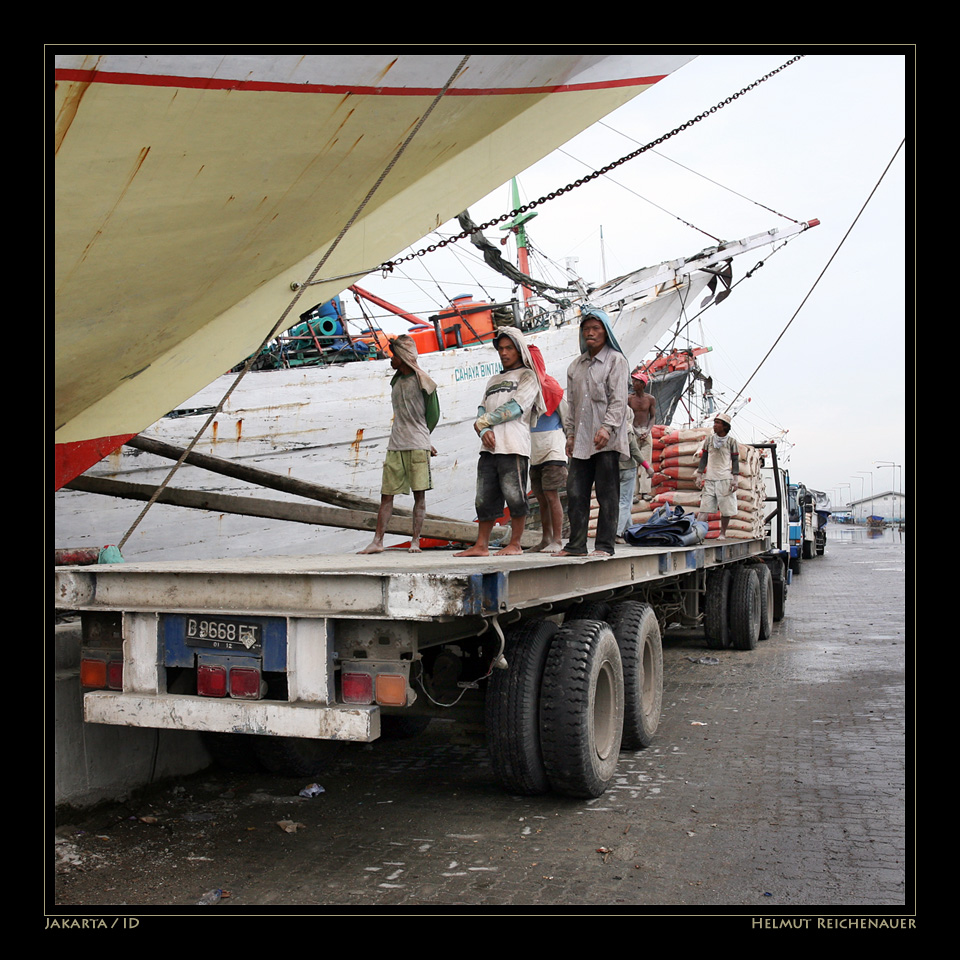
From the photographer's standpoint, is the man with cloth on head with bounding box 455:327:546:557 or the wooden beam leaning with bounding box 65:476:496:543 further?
the wooden beam leaning with bounding box 65:476:496:543

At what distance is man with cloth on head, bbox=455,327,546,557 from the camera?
206 inches

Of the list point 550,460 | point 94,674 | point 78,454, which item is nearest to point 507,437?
point 550,460

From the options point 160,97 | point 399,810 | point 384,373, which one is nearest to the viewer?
point 160,97

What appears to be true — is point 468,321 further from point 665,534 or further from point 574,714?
point 574,714

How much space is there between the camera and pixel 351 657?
10.9ft

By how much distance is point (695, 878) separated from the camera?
335 cm

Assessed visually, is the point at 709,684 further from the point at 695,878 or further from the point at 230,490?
the point at 230,490

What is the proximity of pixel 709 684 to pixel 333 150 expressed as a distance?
17.7ft

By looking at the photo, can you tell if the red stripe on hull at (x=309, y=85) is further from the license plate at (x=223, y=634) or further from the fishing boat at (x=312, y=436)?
the fishing boat at (x=312, y=436)

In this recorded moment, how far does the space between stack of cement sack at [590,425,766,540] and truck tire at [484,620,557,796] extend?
593 cm

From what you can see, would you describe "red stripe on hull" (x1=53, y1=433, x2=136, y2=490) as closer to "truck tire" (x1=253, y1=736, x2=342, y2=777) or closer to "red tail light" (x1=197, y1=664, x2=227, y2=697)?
"truck tire" (x1=253, y1=736, x2=342, y2=777)

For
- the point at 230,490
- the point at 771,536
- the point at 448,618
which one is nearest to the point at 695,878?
the point at 448,618

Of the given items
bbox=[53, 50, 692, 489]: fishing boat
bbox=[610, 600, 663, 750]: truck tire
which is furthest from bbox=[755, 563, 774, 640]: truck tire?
bbox=[53, 50, 692, 489]: fishing boat

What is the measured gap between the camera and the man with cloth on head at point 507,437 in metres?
5.22
